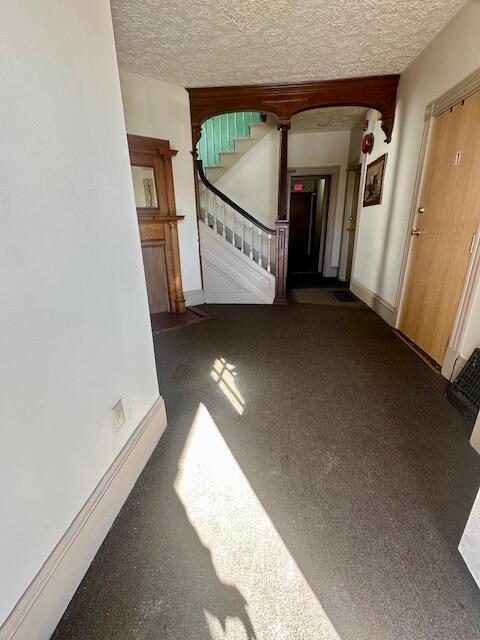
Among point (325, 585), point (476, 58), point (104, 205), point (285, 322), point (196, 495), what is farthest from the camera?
point (285, 322)

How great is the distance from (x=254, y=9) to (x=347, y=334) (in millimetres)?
2717

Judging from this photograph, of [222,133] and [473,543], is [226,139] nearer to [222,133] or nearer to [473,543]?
[222,133]

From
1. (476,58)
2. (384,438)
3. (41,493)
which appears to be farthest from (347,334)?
(41,493)

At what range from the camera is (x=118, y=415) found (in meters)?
1.17

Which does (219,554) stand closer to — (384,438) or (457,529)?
(457,529)

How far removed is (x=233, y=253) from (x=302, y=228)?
4.61 metres

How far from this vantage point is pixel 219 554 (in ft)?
3.34

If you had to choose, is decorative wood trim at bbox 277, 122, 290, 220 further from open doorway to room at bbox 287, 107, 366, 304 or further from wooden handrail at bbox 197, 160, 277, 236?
open doorway to room at bbox 287, 107, 366, 304

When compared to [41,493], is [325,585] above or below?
below

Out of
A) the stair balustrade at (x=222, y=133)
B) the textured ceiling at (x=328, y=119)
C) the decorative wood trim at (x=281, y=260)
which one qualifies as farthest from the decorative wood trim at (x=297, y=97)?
the stair balustrade at (x=222, y=133)

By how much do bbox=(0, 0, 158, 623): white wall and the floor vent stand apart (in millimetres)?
1969

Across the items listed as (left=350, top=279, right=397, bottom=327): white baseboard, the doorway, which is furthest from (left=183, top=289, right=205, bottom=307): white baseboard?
the doorway

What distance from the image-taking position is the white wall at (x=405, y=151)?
1938 millimetres

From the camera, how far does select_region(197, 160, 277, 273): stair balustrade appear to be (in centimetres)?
385
